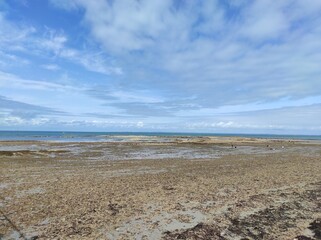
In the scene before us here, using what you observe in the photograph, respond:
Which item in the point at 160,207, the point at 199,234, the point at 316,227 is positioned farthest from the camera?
the point at 160,207

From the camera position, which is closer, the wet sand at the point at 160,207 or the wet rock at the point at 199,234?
the wet rock at the point at 199,234

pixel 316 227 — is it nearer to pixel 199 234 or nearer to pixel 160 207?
pixel 199 234

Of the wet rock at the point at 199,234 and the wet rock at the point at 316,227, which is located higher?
the wet rock at the point at 316,227

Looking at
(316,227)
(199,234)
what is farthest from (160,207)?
(316,227)

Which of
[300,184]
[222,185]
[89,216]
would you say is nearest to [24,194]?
[89,216]

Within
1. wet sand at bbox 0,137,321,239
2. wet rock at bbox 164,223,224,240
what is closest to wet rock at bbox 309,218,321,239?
wet sand at bbox 0,137,321,239

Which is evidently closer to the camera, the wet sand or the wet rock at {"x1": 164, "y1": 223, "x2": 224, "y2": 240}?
the wet rock at {"x1": 164, "y1": 223, "x2": 224, "y2": 240}

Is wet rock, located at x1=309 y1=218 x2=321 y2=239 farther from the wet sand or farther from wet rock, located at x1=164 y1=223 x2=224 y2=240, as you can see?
wet rock, located at x1=164 y1=223 x2=224 y2=240

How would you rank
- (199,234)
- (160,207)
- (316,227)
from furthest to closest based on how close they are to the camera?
(160,207) → (316,227) → (199,234)

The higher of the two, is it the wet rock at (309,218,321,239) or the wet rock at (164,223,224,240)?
the wet rock at (309,218,321,239)

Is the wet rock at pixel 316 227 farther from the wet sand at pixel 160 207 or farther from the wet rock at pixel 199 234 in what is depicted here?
the wet rock at pixel 199 234

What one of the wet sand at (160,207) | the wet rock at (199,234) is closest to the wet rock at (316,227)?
the wet sand at (160,207)

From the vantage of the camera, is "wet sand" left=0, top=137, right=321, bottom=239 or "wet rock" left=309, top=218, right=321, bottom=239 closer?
"wet rock" left=309, top=218, right=321, bottom=239

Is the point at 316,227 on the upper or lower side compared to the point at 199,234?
upper
